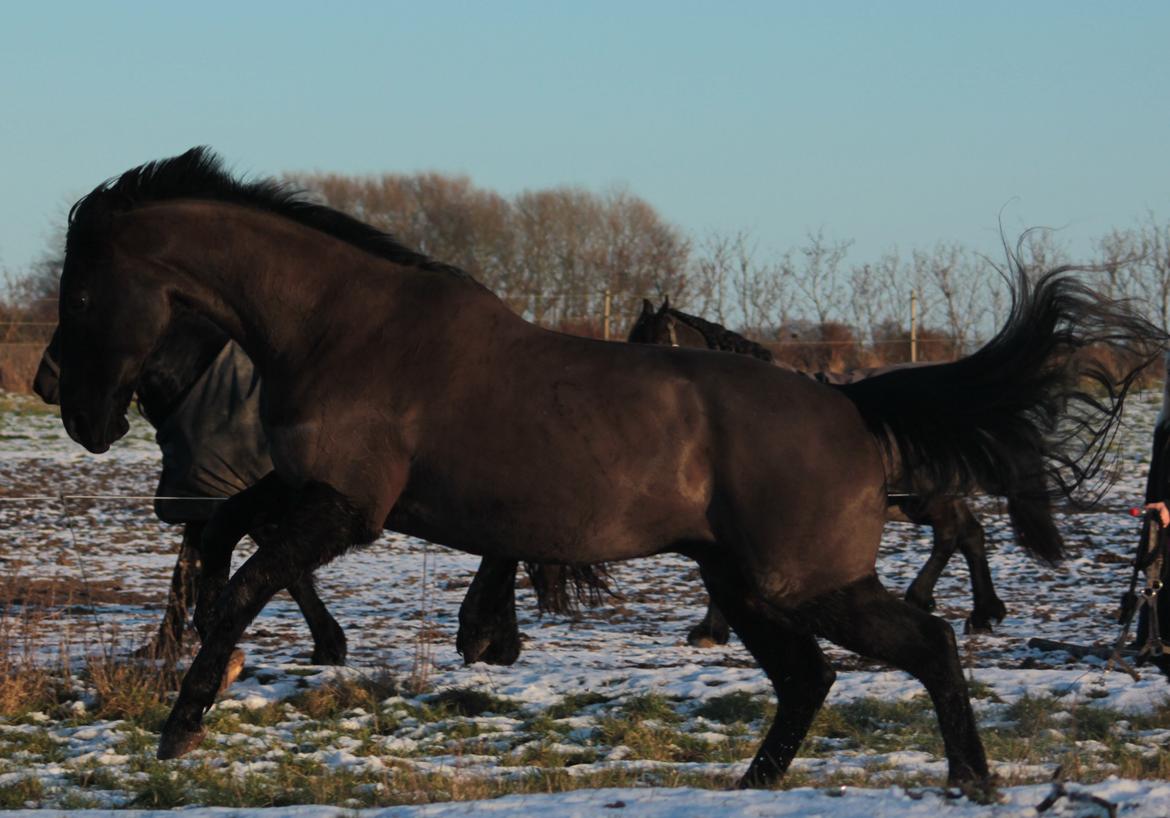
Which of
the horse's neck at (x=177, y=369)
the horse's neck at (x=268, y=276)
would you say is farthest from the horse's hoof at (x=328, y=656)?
the horse's neck at (x=268, y=276)

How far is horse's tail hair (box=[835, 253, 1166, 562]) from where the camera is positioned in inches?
199

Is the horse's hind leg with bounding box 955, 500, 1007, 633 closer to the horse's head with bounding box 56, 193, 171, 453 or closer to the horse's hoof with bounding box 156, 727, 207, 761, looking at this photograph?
the horse's hoof with bounding box 156, 727, 207, 761

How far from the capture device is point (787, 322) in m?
26.8

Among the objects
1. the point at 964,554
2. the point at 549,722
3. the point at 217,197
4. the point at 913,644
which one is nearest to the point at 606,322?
the point at 964,554

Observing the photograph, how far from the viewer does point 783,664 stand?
510 centimetres

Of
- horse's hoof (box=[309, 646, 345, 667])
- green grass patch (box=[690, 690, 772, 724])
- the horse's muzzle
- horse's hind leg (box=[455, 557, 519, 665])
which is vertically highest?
the horse's muzzle

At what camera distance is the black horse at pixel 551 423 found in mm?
4777

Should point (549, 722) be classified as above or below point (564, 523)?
below

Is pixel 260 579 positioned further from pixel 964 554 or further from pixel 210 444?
pixel 964 554

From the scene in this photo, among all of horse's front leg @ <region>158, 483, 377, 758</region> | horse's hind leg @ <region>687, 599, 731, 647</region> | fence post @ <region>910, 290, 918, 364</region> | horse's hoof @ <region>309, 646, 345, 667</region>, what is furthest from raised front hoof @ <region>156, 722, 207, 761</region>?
fence post @ <region>910, 290, 918, 364</region>

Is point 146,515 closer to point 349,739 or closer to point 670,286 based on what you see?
point 349,739

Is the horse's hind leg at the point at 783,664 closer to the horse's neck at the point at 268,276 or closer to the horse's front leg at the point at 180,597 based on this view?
the horse's neck at the point at 268,276

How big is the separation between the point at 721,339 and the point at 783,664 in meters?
4.31

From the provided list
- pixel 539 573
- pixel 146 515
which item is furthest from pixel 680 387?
pixel 146 515
